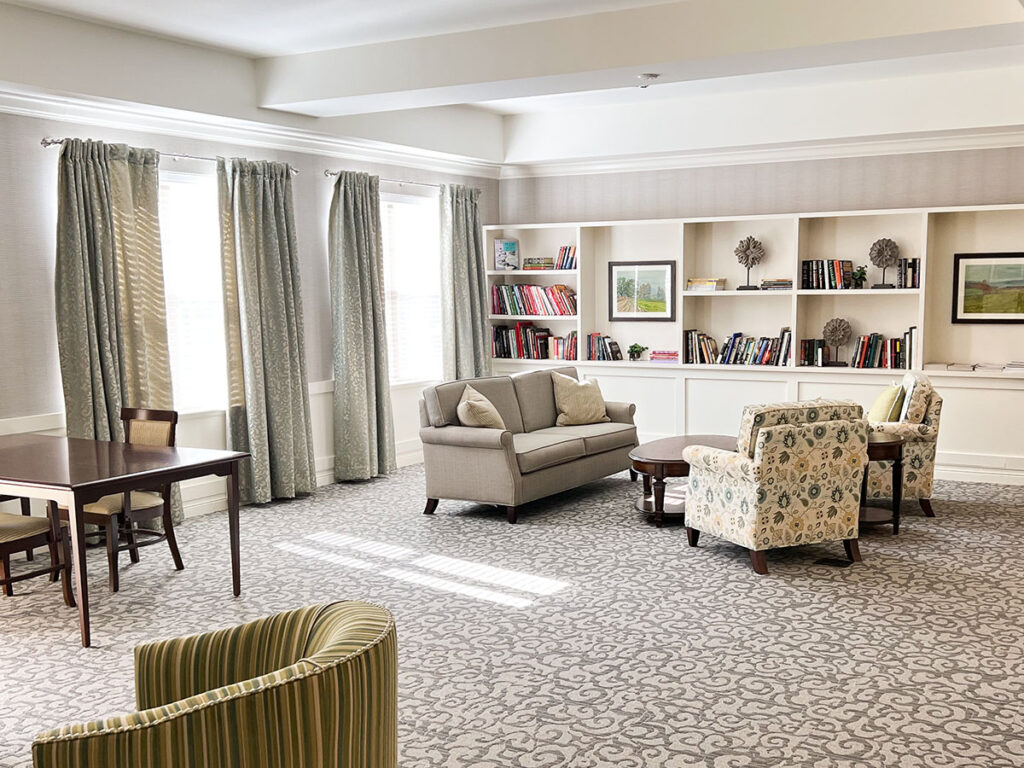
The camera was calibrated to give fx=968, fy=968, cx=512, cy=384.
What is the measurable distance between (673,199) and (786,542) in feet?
15.3

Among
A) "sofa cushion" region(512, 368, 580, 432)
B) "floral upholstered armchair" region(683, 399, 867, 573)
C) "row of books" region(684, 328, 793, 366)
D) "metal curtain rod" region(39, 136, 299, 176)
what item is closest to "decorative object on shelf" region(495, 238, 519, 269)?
"row of books" region(684, 328, 793, 366)

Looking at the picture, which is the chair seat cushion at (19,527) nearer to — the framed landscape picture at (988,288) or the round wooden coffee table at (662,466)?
the round wooden coffee table at (662,466)

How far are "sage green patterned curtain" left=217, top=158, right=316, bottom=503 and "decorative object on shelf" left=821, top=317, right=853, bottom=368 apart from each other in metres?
4.49

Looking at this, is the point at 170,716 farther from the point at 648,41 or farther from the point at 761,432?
the point at 648,41

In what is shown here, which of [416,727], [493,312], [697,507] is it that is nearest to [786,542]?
[697,507]

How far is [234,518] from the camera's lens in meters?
5.09

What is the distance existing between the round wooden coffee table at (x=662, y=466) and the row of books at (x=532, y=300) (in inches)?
112

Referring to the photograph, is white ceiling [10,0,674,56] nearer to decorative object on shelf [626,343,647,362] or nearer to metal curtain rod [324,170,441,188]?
metal curtain rod [324,170,441,188]

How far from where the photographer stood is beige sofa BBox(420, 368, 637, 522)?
22.0 ft

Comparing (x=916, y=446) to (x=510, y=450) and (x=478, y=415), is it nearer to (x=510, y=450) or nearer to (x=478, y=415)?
(x=510, y=450)

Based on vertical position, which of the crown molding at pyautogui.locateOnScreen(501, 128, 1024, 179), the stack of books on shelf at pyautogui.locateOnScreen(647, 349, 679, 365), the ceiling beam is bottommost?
the stack of books on shelf at pyautogui.locateOnScreen(647, 349, 679, 365)

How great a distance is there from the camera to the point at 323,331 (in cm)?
813

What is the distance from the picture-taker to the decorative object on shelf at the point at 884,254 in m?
8.15

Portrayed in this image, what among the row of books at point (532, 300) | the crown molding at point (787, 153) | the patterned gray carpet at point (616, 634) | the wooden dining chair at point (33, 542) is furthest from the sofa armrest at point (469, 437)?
the crown molding at point (787, 153)
